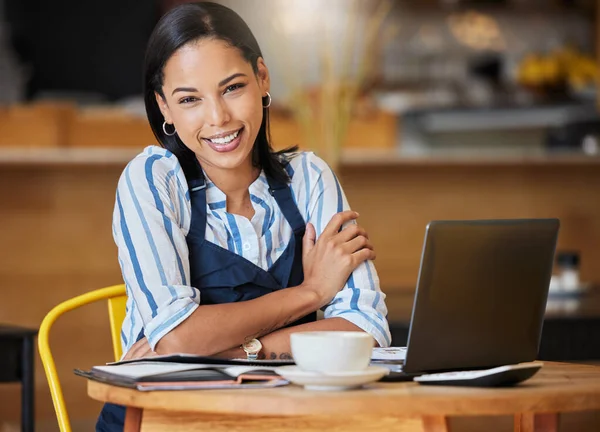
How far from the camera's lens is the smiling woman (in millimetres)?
1591

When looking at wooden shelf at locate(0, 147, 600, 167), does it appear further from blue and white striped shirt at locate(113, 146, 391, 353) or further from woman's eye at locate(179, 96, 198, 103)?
woman's eye at locate(179, 96, 198, 103)

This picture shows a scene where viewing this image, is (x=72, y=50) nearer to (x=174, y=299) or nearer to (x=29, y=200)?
(x=29, y=200)

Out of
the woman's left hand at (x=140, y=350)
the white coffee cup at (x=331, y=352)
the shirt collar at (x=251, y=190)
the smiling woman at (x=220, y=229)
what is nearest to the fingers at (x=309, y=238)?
the smiling woman at (x=220, y=229)

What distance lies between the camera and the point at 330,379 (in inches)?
46.1

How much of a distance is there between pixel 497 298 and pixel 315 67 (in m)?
6.95

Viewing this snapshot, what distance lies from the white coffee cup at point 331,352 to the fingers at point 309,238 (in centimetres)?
58

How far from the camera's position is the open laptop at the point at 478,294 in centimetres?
126

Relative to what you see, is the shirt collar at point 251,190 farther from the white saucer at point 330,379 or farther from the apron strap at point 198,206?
the white saucer at point 330,379

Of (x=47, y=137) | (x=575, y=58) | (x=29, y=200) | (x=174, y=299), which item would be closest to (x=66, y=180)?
(x=29, y=200)

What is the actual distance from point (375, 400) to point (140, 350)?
23.2 inches

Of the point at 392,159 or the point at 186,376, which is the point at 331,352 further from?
the point at 392,159

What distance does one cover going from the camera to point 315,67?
815 centimetres

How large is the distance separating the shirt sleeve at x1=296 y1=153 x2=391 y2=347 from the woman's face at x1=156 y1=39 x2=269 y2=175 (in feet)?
0.61

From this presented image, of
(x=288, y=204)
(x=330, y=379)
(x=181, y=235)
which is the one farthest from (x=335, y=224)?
(x=330, y=379)
